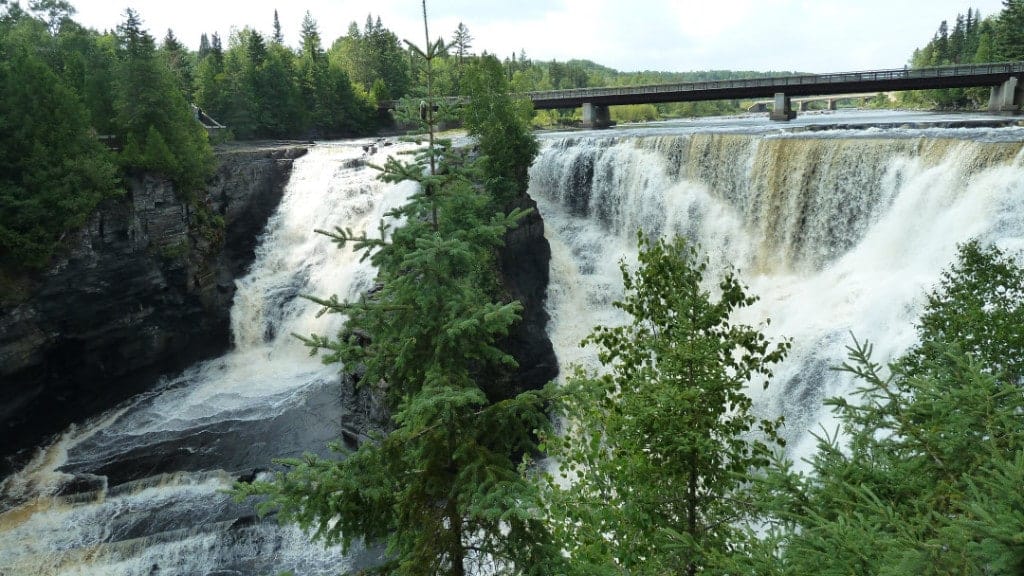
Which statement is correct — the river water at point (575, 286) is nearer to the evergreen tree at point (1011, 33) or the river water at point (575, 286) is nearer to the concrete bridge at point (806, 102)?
the evergreen tree at point (1011, 33)

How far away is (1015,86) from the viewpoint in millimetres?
37406

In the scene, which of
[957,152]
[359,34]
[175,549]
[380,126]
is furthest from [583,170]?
[359,34]

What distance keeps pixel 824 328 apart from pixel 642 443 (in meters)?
14.9

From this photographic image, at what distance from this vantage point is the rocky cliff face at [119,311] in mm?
22688

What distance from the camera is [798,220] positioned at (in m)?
23.9

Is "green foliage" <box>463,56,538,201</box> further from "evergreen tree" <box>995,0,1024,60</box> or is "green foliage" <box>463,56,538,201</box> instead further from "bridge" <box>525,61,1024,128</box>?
"evergreen tree" <box>995,0,1024,60</box>

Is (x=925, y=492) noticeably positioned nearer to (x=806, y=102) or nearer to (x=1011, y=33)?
(x=1011, y=33)

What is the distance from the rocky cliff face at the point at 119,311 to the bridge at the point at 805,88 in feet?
77.5

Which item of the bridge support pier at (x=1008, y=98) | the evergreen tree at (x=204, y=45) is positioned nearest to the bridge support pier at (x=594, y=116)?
the bridge support pier at (x=1008, y=98)

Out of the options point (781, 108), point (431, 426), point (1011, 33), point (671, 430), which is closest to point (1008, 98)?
point (781, 108)

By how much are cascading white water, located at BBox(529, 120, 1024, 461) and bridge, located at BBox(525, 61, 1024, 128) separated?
14.9 m

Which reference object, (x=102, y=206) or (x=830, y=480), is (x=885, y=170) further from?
(x=102, y=206)

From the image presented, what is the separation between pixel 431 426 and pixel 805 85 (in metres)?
42.9

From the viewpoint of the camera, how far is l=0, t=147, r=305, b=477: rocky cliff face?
22688 mm
